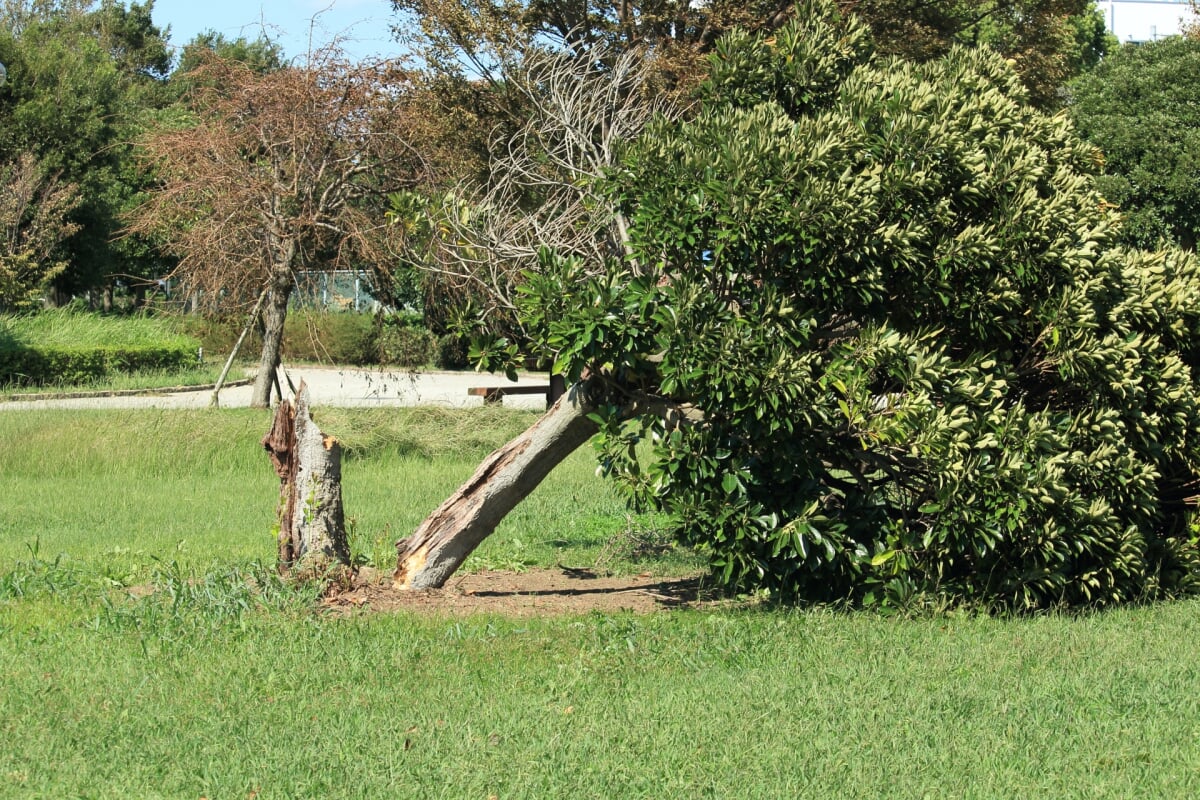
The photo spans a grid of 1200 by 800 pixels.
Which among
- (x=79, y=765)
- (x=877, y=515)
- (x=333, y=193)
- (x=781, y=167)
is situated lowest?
(x=79, y=765)

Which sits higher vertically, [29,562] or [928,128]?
[928,128]

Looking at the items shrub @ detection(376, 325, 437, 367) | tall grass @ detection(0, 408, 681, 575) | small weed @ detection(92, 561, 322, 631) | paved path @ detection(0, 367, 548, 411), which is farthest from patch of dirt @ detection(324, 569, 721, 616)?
shrub @ detection(376, 325, 437, 367)

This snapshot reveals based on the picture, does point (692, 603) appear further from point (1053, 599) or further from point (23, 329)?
point (23, 329)

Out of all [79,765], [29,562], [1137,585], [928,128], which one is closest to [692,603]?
[1137,585]

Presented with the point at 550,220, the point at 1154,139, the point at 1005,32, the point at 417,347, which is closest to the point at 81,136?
the point at 417,347

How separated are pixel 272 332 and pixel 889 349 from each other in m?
11.5

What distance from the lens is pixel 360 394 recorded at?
25.0m

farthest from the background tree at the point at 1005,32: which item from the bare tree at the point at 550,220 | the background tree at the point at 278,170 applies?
the bare tree at the point at 550,220

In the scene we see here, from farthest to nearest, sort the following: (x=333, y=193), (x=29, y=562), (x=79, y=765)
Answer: (x=333, y=193), (x=29, y=562), (x=79, y=765)

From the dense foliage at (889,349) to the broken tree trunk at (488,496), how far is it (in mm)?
358

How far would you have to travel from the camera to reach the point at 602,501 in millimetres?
11922

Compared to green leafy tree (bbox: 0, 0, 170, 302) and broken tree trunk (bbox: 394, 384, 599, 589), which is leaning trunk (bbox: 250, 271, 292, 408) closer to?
broken tree trunk (bbox: 394, 384, 599, 589)

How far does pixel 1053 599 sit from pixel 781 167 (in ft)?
9.80

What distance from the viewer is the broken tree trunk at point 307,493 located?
700 cm
